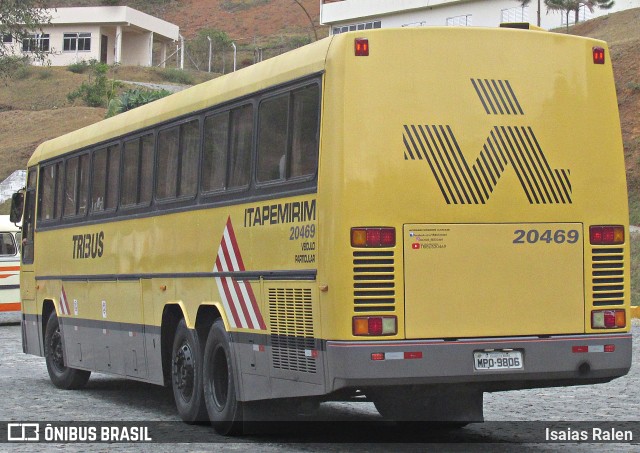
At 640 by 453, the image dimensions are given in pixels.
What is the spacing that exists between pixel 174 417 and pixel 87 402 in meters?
2.04

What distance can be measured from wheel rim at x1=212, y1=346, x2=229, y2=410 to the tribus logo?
9.93 feet

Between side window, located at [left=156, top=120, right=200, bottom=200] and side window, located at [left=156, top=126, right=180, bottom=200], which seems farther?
side window, located at [left=156, top=126, right=180, bottom=200]

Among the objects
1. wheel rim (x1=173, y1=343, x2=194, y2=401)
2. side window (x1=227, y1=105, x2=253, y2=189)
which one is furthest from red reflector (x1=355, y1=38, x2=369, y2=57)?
wheel rim (x1=173, y1=343, x2=194, y2=401)

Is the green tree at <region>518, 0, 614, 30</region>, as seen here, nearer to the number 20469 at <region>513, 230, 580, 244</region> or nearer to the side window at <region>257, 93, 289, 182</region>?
the side window at <region>257, 93, 289, 182</region>

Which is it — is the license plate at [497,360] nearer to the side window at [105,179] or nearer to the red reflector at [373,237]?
the red reflector at [373,237]

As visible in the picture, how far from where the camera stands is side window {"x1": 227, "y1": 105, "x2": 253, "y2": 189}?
11.5 meters

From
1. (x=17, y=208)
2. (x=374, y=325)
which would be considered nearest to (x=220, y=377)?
(x=374, y=325)

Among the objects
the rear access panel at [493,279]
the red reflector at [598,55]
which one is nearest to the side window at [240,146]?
the rear access panel at [493,279]

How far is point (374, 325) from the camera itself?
973 centimetres

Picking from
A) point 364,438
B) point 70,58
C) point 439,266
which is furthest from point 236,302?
point 70,58

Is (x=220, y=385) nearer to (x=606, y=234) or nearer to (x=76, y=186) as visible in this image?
(x=606, y=234)

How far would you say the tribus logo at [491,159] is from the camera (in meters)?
10.1

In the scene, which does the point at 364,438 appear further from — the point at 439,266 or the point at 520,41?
the point at 520,41

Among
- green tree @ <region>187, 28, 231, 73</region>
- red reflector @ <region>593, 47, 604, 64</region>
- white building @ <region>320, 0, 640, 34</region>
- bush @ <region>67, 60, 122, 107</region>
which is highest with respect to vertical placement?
green tree @ <region>187, 28, 231, 73</region>
